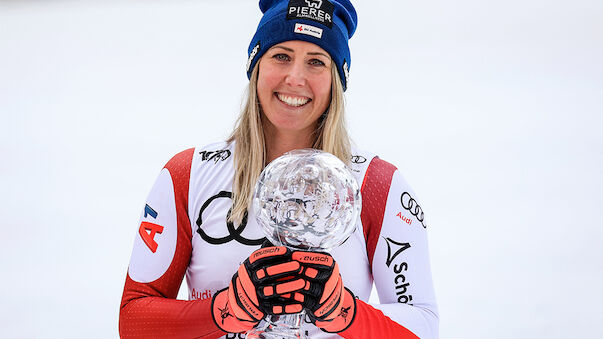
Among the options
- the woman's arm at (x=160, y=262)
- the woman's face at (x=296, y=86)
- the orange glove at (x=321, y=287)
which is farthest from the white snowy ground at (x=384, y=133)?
the orange glove at (x=321, y=287)

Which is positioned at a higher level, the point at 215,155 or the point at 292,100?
the point at 292,100

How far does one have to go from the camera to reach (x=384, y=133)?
16.2 ft

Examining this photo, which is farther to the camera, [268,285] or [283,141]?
[283,141]

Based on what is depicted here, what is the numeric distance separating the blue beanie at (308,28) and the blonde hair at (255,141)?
0.05 meters

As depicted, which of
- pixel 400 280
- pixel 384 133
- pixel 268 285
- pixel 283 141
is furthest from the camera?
pixel 384 133

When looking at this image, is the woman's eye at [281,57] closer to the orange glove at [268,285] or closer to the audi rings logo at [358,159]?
the audi rings logo at [358,159]

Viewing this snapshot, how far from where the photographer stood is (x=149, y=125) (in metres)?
5.41

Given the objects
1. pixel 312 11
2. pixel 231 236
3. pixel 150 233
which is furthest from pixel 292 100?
pixel 150 233

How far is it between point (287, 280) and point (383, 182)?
58 centimetres

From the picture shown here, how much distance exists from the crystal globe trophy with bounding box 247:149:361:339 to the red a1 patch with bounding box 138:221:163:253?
464mm

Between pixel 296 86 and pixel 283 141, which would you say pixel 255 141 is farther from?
pixel 296 86

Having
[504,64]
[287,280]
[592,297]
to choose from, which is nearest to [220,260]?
[287,280]

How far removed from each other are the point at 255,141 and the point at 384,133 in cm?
327

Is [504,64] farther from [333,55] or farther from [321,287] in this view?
[321,287]
